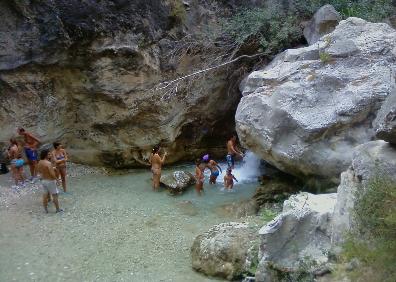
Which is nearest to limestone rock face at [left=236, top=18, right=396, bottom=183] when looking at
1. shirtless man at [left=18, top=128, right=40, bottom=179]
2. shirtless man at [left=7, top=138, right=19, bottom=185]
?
shirtless man at [left=18, top=128, right=40, bottom=179]

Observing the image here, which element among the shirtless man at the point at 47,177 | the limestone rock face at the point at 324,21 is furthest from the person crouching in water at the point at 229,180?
the limestone rock face at the point at 324,21

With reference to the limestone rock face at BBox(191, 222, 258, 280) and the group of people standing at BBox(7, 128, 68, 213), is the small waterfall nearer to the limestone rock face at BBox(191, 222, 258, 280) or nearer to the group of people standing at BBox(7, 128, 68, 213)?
the limestone rock face at BBox(191, 222, 258, 280)

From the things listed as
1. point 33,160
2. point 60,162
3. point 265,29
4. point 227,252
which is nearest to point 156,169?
point 60,162

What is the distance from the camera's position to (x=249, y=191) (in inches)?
475

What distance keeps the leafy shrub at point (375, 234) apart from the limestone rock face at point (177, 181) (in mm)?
6566

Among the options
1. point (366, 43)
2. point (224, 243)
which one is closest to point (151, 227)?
point (224, 243)

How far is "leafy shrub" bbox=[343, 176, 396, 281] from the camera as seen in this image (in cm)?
505

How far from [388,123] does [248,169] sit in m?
7.90

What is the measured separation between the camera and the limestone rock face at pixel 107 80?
12500 millimetres

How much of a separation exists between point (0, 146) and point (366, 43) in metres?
9.37

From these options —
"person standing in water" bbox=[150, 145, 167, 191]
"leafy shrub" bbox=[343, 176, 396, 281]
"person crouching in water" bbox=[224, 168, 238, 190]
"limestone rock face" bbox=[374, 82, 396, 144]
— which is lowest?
"person crouching in water" bbox=[224, 168, 238, 190]

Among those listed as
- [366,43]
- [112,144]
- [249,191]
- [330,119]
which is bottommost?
[249,191]

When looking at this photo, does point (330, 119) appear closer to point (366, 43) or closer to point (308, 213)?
point (366, 43)

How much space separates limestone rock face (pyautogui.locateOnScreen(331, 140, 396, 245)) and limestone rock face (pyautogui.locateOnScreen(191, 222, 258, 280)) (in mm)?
1868
